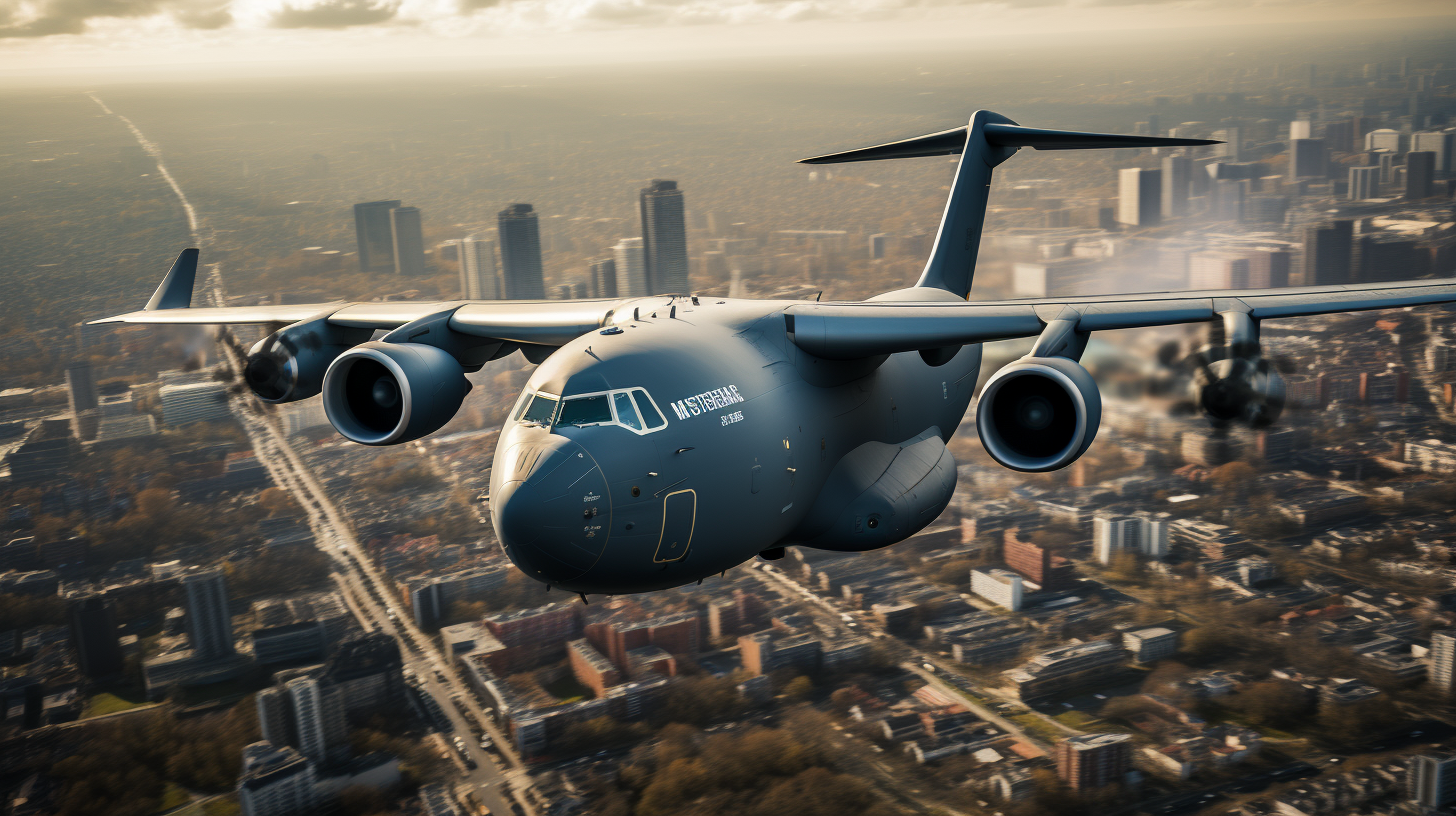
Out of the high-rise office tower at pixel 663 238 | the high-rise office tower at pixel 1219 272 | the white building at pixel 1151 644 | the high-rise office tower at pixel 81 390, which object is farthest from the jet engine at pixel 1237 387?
the high-rise office tower at pixel 663 238

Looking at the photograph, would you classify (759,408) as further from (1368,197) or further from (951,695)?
(1368,197)

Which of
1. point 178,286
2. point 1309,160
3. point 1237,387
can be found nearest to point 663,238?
point 178,286

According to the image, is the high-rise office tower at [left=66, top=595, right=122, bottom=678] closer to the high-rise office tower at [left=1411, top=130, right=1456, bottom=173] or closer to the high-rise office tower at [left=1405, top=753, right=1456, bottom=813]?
the high-rise office tower at [left=1405, top=753, right=1456, bottom=813]

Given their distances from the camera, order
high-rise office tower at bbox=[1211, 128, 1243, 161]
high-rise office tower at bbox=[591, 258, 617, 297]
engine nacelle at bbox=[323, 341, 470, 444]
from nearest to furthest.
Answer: engine nacelle at bbox=[323, 341, 470, 444] → high-rise office tower at bbox=[591, 258, 617, 297] → high-rise office tower at bbox=[1211, 128, 1243, 161]

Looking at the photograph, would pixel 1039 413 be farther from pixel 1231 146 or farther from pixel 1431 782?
pixel 1231 146

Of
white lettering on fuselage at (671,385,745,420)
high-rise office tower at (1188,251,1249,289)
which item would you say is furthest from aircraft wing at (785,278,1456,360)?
high-rise office tower at (1188,251,1249,289)

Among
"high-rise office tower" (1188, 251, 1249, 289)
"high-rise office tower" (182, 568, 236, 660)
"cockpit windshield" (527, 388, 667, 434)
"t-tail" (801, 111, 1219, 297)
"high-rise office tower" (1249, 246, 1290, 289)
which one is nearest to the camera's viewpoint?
"cockpit windshield" (527, 388, 667, 434)

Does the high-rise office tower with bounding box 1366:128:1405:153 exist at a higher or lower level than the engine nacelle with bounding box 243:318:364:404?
higher

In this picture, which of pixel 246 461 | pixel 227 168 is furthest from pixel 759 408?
pixel 227 168
